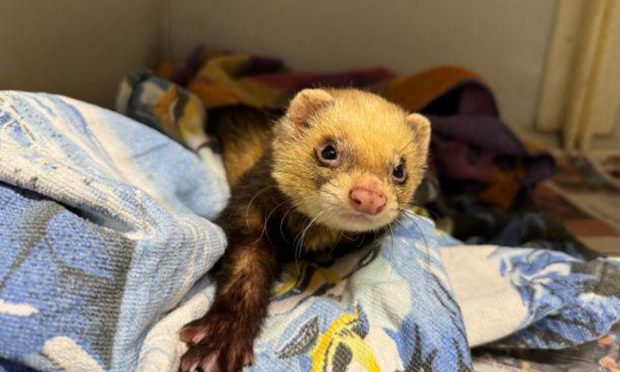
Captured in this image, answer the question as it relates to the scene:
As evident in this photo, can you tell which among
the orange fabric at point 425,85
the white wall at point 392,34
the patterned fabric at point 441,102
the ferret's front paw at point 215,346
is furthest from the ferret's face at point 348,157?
the white wall at point 392,34

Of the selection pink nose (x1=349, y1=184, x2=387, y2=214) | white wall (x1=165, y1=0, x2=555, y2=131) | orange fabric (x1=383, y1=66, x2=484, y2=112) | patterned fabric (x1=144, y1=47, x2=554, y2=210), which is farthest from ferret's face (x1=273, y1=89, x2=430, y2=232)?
white wall (x1=165, y1=0, x2=555, y2=131)

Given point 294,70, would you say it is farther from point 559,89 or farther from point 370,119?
point 370,119

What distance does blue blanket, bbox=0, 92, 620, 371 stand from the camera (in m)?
0.64

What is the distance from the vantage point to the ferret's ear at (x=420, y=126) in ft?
3.36

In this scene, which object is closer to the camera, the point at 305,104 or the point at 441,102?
the point at 305,104

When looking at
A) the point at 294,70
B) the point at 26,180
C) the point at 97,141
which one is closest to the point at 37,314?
the point at 26,180

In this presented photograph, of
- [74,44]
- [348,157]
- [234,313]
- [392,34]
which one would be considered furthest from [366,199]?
[392,34]

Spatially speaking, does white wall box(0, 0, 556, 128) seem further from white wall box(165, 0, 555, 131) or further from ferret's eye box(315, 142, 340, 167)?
ferret's eye box(315, 142, 340, 167)

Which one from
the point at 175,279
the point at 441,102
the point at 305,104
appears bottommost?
the point at 441,102

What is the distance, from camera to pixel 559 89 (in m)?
1.89

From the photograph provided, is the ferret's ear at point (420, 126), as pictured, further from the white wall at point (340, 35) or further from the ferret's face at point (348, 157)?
the white wall at point (340, 35)

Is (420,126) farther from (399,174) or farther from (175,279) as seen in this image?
(175,279)

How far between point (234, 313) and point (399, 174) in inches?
12.9

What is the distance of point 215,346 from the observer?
79 cm
